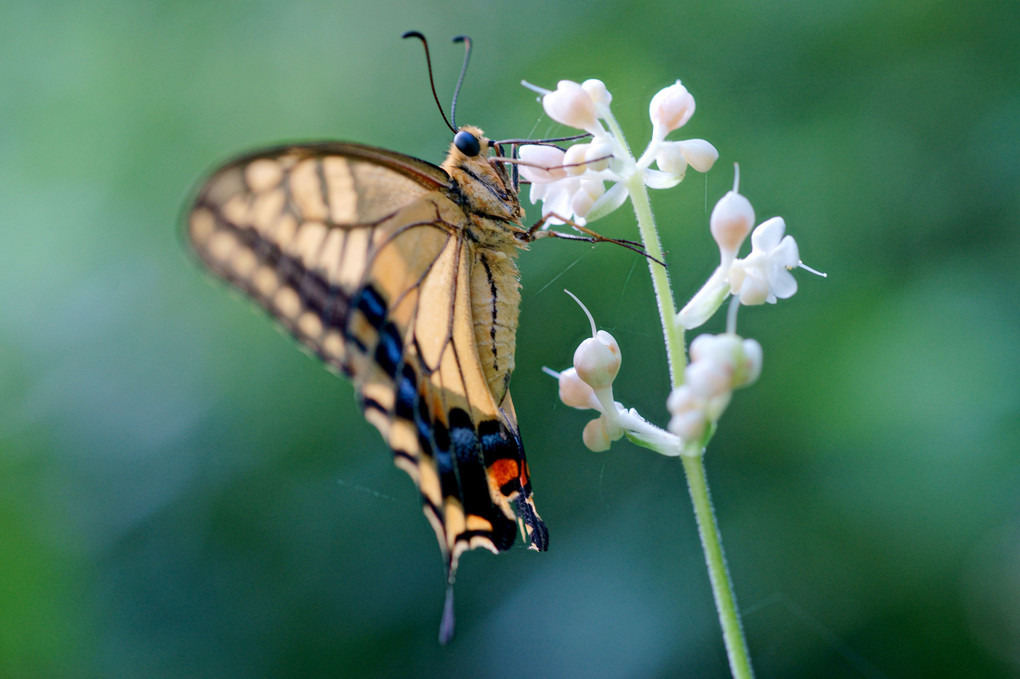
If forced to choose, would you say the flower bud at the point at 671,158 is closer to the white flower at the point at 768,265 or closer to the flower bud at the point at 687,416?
the white flower at the point at 768,265

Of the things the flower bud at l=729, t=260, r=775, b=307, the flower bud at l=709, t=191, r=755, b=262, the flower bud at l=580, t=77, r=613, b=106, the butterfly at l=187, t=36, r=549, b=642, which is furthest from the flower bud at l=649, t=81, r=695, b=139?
the butterfly at l=187, t=36, r=549, b=642

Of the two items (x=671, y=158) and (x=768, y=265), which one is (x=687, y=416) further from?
(x=671, y=158)

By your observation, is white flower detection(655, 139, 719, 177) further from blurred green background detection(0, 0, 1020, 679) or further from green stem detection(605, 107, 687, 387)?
blurred green background detection(0, 0, 1020, 679)

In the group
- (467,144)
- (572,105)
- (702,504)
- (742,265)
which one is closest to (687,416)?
(702,504)

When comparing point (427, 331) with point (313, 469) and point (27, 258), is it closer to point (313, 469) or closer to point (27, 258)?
point (313, 469)

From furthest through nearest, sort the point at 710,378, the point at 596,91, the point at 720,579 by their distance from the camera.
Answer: the point at 596,91 → the point at 720,579 → the point at 710,378

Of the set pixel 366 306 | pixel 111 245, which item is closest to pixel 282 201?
pixel 366 306
